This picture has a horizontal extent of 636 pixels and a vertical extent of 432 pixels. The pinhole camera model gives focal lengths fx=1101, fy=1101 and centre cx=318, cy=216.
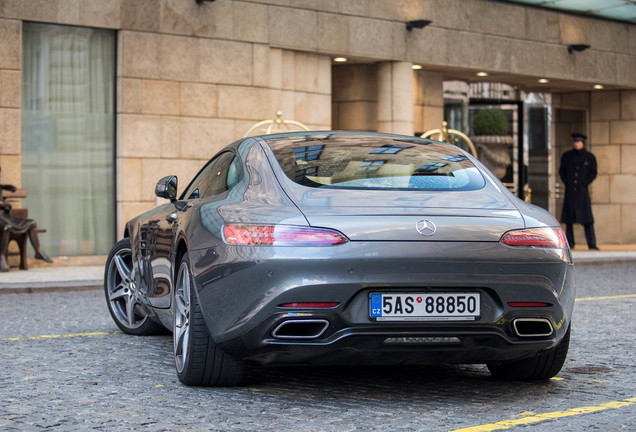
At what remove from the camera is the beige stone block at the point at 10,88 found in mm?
16109

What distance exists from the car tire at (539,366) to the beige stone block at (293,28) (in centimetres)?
1367

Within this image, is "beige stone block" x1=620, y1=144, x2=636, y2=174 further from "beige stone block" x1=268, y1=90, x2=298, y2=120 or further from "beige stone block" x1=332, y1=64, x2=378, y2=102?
"beige stone block" x1=268, y1=90, x2=298, y2=120

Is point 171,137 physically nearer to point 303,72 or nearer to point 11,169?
point 11,169

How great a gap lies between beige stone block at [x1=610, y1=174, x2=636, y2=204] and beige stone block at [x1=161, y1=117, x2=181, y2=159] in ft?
40.5

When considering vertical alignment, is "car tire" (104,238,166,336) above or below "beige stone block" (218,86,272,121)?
below

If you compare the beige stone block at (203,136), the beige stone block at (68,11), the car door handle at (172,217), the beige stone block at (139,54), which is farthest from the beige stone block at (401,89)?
the car door handle at (172,217)

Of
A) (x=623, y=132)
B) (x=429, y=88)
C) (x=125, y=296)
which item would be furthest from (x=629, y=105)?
(x=125, y=296)

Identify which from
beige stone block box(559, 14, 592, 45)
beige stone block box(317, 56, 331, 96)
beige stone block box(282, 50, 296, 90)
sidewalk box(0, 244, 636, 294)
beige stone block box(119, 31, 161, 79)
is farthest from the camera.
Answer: beige stone block box(559, 14, 592, 45)

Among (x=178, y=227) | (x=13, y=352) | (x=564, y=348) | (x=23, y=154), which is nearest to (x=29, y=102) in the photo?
(x=23, y=154)

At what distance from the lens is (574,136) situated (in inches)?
892

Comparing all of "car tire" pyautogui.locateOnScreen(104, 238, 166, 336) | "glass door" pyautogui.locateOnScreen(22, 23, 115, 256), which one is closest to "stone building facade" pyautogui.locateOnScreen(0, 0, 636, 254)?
"glass door" pyautogui.locateOnScreen(22, 23, 115, 256)

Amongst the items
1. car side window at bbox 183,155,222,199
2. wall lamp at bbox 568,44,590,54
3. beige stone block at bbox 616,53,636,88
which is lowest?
car side window at bbox 183,155,222,199

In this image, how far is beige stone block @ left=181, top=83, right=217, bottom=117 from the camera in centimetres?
1791

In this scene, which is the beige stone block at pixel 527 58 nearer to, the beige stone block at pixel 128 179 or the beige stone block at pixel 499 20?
the beige stone block at pixel 499 20
